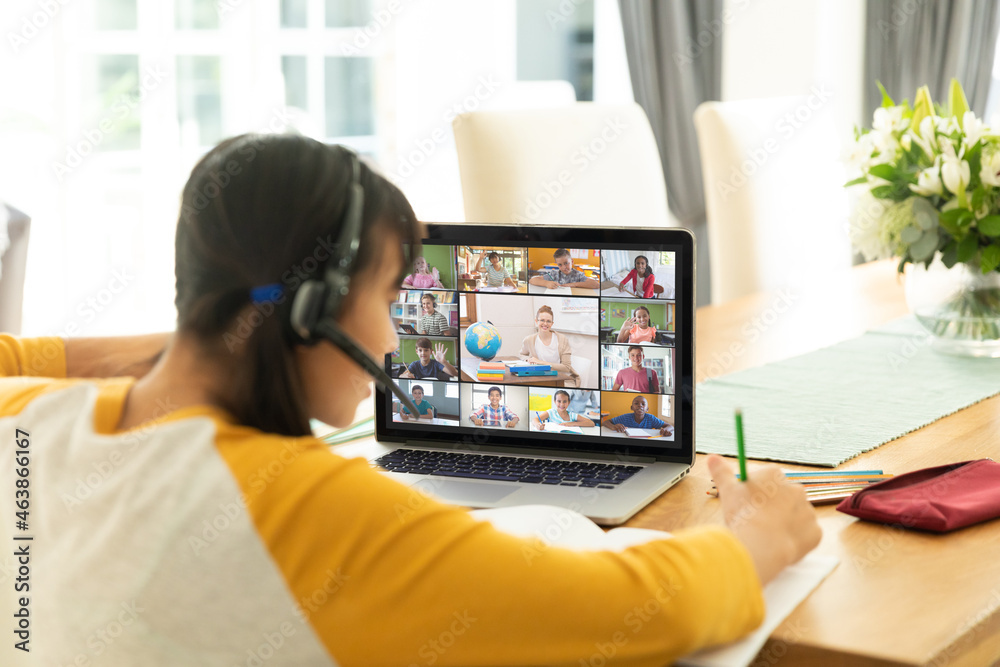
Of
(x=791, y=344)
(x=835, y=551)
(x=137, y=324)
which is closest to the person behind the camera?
(x=835, y=551)

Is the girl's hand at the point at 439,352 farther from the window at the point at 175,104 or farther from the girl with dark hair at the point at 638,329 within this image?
the window at the point at 175,104

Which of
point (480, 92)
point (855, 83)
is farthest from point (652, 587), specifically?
point (855, 83)

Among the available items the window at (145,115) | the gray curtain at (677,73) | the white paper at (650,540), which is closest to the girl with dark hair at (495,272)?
the white paper at (650,540)

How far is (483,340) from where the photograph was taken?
45.5 inches

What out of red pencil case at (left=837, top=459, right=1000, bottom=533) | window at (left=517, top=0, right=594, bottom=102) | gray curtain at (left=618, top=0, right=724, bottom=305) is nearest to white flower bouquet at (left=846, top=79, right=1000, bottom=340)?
red pencil case at (left=837, top=459, right=1000, bottom=533)

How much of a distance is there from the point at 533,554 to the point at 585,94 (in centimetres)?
401

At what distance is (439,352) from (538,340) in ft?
0.40

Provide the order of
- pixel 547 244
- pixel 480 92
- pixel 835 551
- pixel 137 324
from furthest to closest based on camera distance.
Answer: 1. pixel 480 92
2. pixel 137 324
3. pixel 547 244
4. pixel 835 551

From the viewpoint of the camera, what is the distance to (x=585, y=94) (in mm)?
4461

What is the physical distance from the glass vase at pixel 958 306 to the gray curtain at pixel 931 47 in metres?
2.53

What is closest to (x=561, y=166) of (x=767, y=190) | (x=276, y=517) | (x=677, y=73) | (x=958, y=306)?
(x=767, y=190)

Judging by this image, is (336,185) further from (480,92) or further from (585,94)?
(585,94)

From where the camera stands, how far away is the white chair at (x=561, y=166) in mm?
1885

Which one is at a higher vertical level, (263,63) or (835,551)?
(263,63)
